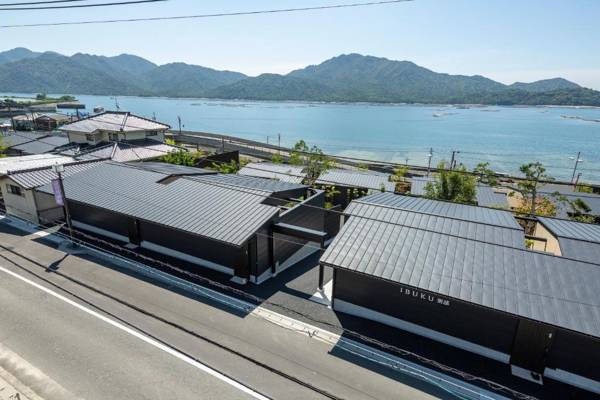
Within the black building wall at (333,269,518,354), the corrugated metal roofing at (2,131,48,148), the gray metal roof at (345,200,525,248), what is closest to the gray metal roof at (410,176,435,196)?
the gray metal roof at (345,200,525,248)

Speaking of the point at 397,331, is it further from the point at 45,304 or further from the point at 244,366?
the point at 45,304

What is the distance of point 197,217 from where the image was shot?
20062 mm

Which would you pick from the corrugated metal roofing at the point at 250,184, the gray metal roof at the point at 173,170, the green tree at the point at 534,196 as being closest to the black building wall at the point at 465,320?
the corrugated metal roofing at the point at 250,184

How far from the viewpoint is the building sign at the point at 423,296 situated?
14320mm

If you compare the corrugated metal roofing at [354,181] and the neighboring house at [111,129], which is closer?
the corrugated metal roofing at [354,181]

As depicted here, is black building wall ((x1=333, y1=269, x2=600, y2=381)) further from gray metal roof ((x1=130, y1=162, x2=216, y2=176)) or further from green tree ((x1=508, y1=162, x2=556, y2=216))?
green tree ((x1=508, y1=162, x2=556, y2=216))

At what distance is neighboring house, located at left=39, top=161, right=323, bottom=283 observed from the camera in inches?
752

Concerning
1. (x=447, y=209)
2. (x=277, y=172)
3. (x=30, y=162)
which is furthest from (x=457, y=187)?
(x=30, y=162)

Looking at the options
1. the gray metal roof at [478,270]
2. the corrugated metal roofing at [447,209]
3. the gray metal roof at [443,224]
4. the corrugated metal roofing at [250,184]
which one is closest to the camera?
the gray metal roof at [478,270]

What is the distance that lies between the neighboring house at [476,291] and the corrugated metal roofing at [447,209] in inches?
86.1

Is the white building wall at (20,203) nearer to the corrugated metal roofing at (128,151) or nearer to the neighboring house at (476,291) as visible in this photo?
the corrugated metal roofing at (128,151)

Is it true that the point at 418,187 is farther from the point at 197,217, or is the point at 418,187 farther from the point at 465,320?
the point at 197,217

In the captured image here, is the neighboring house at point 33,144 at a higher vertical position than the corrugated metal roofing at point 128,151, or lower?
lower

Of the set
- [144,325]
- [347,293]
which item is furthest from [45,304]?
[347,293]
